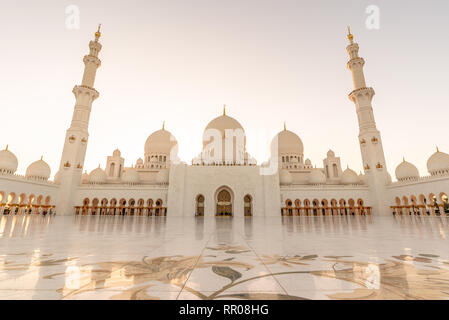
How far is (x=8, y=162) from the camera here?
21.4 metres

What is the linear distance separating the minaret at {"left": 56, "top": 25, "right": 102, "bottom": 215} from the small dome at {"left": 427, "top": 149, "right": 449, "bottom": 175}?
37.1 meters

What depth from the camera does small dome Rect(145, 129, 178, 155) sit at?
114 ft

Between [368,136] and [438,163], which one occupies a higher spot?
[368,136]

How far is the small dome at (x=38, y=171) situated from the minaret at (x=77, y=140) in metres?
1.39

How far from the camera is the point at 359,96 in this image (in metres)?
27.3

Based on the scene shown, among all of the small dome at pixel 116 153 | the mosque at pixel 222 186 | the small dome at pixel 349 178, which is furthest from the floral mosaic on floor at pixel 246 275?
the small dome at pixel 116 153

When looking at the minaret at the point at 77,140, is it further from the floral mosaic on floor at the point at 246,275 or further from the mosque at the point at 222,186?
the floral mosaic on floor at the point at 246,275

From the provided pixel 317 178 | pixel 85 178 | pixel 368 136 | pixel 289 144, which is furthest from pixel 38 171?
pixel 368 136

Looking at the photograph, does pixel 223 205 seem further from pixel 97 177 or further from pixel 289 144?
pixel 97 177

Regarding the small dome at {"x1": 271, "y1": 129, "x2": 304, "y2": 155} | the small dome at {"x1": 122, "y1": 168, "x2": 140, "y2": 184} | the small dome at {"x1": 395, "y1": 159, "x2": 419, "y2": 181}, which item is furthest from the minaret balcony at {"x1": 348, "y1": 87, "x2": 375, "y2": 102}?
the small dome at {"x1": 122, "y1": 168, "x2": 140, "y2": 184}

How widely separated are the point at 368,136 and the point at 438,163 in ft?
21.8

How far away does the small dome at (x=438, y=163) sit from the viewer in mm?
21203

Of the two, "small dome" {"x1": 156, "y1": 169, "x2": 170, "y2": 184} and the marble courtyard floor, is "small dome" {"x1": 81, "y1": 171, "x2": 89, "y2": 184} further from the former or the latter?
the marble courtyard floor
